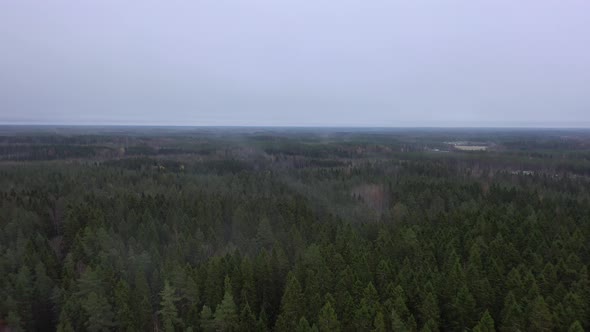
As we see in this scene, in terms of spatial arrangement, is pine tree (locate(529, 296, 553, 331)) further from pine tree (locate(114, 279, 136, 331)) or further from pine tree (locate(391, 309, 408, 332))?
pine tree (locate(114, 279, 136, 331))

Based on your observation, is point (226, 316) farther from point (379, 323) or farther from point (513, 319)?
point (513, 319)

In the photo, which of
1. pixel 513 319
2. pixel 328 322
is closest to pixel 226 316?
pixel 328 322

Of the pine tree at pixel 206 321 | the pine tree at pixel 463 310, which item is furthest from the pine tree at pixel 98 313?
the pine tree at pixel 463 310

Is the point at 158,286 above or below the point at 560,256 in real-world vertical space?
below

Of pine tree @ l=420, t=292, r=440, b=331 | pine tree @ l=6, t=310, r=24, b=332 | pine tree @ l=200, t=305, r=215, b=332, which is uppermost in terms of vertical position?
pine tree @ l=420, t=292, r=440, b=331

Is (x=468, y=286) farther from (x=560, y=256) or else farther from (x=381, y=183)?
(x=381, y=183)

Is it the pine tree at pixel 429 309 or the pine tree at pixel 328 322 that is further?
the pine tree at pixel 429 309

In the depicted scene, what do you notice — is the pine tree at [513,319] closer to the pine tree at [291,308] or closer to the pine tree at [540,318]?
the pine tree at [540,318]

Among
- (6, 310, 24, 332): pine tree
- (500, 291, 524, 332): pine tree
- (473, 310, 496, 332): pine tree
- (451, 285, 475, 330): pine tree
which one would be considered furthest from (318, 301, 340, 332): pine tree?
(6, 310, 24, 332): pine tree

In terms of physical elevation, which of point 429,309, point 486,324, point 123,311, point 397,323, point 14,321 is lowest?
point 14,321

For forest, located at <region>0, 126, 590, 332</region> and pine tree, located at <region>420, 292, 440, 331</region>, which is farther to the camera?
forest, located at <region>0, 126, 590, 332</region>

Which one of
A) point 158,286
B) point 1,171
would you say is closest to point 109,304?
point 158,286
